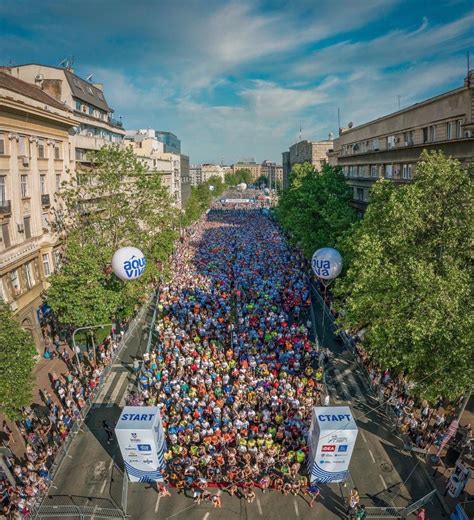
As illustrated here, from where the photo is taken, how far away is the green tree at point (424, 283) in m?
16.3

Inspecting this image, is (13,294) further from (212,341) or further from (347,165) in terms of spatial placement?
(347,165)

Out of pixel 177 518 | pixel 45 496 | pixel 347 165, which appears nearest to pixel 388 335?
pixel 177 518

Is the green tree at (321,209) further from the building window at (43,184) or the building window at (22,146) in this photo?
the building window at (22,146)

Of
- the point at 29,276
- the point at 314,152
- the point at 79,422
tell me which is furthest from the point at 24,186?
the point at 314,152

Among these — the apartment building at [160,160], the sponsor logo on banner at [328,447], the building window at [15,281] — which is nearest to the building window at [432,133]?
the sponsor logo on banner at [328,447]

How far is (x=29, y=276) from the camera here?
1104 inches

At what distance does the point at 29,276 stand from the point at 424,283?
25.4 metres

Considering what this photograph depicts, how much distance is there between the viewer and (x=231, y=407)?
2002 centimetres

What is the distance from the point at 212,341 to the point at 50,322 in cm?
1311

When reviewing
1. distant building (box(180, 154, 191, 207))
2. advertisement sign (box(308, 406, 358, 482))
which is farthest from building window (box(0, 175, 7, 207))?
distant building (box(180, 154, 191, 207))

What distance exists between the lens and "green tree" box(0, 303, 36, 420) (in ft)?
56.3

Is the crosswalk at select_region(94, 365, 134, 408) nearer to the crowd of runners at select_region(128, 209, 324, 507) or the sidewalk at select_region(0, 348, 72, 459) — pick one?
the crowd of runners at select_region(128, 209, 324, 507)

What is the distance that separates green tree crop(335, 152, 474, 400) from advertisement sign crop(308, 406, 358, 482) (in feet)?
13.6

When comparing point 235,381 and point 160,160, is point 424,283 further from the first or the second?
point 160,160
